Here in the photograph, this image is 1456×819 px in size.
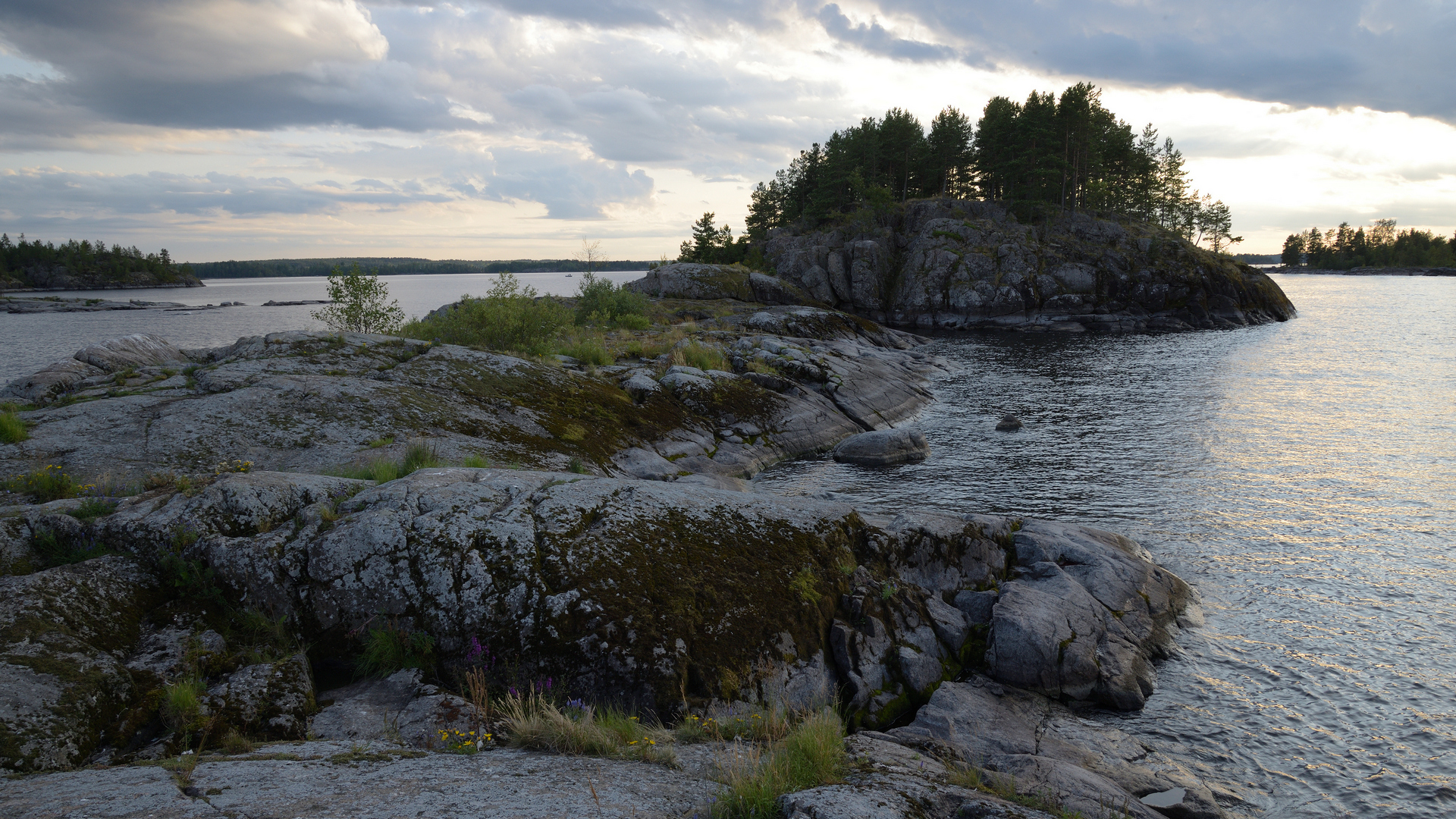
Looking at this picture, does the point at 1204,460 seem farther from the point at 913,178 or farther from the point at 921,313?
the point at 913,178

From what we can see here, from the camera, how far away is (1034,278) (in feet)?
249

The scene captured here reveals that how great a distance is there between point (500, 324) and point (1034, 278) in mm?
67636

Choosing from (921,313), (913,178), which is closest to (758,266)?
(921,313)

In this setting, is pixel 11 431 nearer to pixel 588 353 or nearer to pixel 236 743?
pixel 236 743

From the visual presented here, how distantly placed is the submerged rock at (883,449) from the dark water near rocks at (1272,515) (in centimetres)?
82

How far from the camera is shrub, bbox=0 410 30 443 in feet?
39.6

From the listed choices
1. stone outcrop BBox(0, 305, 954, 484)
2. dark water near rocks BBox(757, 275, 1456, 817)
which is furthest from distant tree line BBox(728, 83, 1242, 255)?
stone outcrop BBox(0, 305, 954, 484)

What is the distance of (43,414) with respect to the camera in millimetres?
13391

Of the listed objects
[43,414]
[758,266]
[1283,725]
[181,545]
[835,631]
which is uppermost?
[758,266]

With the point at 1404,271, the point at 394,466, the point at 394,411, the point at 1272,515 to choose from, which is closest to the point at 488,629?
the point at 394,466

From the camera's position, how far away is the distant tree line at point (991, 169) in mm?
88875

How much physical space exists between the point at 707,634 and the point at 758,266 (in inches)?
3179

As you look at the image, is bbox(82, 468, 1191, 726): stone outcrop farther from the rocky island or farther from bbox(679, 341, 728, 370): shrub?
bbox(679, 341, 728, 370): shrub

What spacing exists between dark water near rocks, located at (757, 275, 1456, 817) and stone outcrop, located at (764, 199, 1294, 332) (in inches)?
1190
